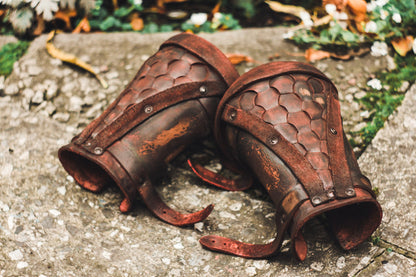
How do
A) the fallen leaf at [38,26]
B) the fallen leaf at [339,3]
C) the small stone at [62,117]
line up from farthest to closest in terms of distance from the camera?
the fallen leaf at [38,26]
the fallen leaf at [339,3]
the small stone at [62,117]

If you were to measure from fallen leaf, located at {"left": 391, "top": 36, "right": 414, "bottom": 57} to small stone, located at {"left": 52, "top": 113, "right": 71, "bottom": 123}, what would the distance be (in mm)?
2134

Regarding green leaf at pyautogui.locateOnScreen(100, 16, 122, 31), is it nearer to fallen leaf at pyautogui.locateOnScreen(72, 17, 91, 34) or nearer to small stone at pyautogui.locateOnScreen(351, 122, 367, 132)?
fallen leaf at pyautogui.locateOnScreen(72, 17, 91, 34)

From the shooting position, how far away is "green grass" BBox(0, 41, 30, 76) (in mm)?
2791

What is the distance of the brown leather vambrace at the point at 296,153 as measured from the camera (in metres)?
1.69

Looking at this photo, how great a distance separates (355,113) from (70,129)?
169 centimetres

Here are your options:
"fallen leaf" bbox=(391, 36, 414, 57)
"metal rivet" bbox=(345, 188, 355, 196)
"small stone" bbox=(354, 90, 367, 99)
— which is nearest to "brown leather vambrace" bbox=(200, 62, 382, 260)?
"metal rivet" bbox=(345, 188, 355, 196)

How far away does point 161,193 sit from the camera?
224cm

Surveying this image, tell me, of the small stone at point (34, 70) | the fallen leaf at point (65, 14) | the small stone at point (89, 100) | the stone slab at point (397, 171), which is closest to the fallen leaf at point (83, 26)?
the fallen leaf at point (65, 14)

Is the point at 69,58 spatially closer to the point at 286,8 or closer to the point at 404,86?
the point at 286,8

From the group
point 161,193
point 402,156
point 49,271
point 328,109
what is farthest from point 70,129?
point 402,156

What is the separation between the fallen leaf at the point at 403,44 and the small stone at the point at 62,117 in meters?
2.13

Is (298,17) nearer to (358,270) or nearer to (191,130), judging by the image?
(191,130)

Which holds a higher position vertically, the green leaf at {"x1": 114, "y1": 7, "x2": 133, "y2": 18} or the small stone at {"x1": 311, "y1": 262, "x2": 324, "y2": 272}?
the green leaf at {"x1": 114, "y1": 7, "x2": 133, "y2": 18}

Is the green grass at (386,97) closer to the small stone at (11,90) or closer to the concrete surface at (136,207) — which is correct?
the concrete surface at (136,207)
